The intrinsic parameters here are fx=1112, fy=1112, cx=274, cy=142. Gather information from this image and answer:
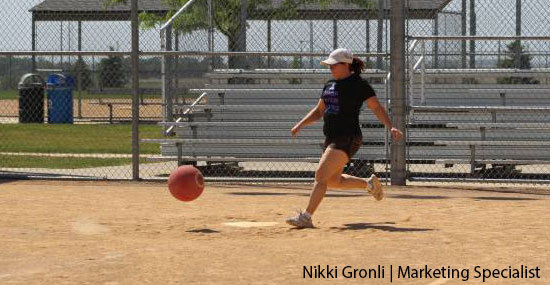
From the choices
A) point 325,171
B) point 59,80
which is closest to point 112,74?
point 59,80

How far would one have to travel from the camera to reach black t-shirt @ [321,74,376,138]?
35.6 ft

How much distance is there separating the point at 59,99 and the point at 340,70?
2453 centimetres

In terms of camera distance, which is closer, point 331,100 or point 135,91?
point 331,100

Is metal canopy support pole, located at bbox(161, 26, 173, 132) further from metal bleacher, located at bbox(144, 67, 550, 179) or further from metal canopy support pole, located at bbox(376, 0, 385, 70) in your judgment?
metal canopy support pole, located at bbox(376, 0, 385, 70)

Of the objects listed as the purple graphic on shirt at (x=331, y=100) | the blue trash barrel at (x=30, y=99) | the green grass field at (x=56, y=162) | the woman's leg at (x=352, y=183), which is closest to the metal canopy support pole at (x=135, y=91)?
the green grass field at (x=56, y=162)

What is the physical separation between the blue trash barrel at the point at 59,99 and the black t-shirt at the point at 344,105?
2407 cm

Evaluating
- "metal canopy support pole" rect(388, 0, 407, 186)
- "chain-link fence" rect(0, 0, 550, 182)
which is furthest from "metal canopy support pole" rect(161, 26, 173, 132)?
"metal canopy support pole" rect(388, 0, 407, 186)

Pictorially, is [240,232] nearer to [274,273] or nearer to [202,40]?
[274,273]

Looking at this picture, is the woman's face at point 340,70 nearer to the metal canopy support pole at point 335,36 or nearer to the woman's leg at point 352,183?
the woman's leg at point 352,183

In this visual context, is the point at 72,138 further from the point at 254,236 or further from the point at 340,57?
the point at 254,236

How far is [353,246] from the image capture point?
9.47 meters

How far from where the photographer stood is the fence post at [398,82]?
15.5m

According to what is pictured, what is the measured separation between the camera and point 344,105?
10.9m

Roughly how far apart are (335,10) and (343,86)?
1078 centimetres
